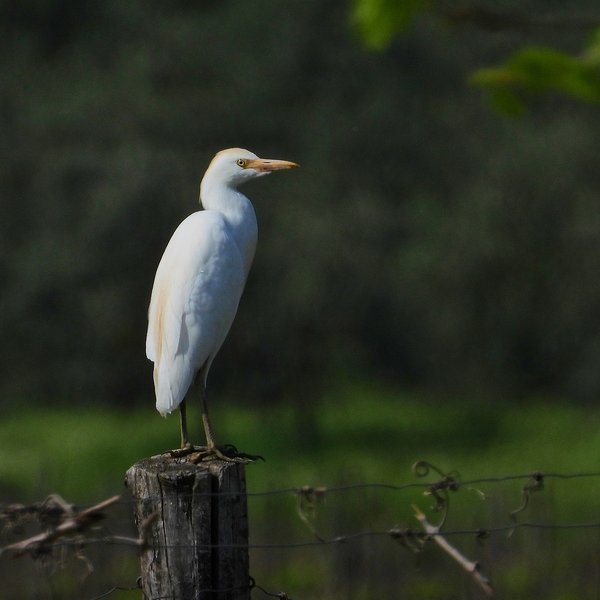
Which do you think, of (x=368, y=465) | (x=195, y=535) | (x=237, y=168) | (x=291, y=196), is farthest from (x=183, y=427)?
(x=291, y=196)

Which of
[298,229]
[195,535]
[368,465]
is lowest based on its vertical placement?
[368,465]

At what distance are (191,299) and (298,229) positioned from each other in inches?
507

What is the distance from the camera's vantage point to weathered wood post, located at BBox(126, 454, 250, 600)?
271 cm

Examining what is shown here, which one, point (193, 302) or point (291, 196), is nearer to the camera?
point (193, 302)

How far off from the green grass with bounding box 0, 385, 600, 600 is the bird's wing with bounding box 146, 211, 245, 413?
2.81 meters

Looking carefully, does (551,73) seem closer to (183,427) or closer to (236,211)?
(183,427)

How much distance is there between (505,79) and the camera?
1.47 meters

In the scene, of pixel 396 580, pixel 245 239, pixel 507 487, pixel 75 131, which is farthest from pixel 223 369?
pixel 245 239

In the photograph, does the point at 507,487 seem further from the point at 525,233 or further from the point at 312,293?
the point at 525,233

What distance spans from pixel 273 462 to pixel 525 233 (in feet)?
19.1

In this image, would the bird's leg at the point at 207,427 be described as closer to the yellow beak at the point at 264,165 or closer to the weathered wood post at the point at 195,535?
the yellow beak at the point at 264,165

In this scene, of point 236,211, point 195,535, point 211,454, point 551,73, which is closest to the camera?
point 551,73

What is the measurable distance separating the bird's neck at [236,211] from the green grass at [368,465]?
2741 millimetres

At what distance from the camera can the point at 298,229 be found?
17203 mm
